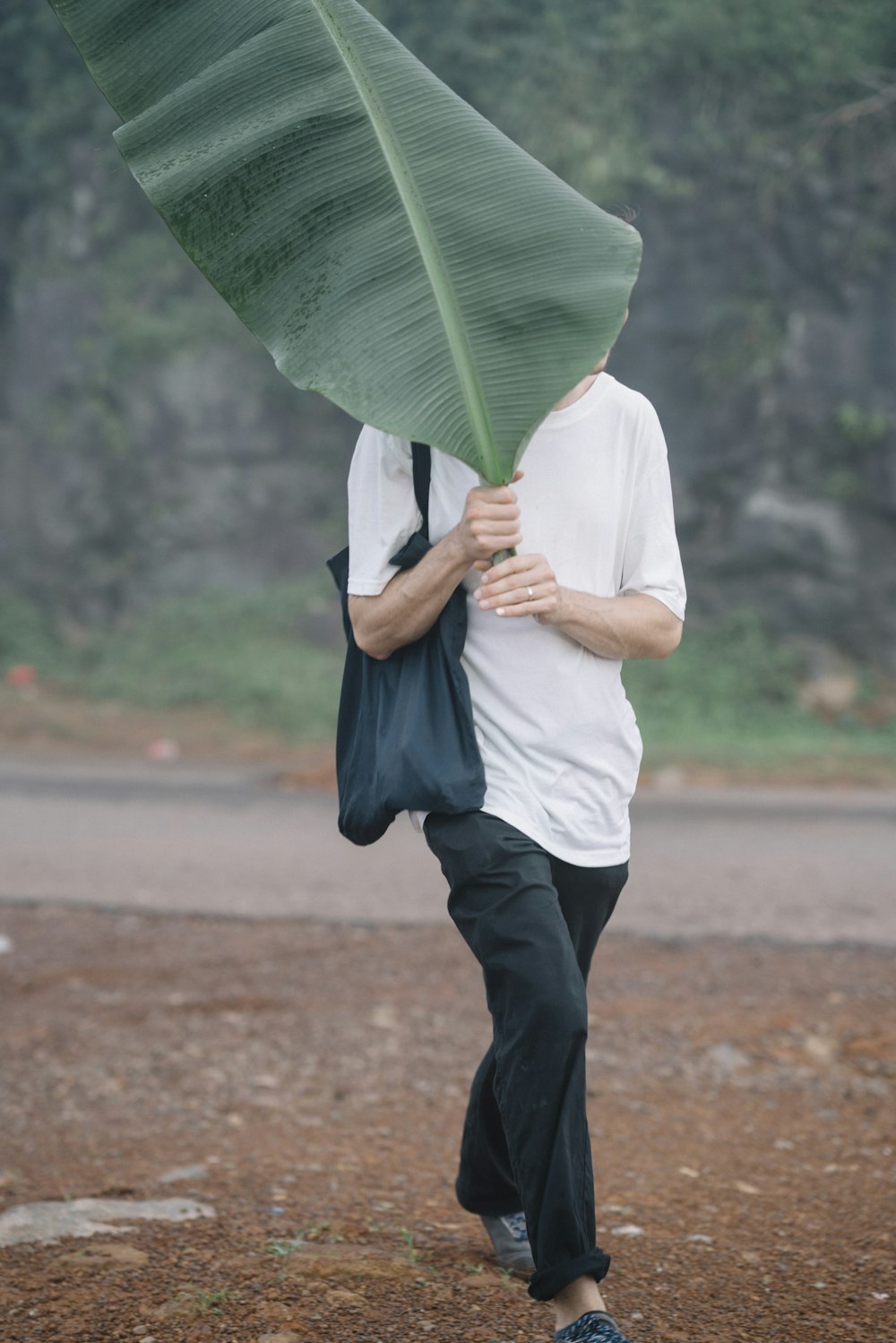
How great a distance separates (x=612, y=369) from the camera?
47.8 feet

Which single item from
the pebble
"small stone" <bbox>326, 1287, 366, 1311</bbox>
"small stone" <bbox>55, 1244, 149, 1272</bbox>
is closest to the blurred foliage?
the pebble

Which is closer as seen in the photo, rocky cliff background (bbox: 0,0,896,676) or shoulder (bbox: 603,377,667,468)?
shoulder (bbox: 603,377,667,468)

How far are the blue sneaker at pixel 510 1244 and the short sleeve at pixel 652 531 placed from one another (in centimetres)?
132

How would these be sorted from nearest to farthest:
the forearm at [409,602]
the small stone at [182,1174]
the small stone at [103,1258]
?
the forearm at [409,602] → the small stone at [103,1258] → the small stone at [182,1174]

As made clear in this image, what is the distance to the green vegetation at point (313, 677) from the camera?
11641 millimetres

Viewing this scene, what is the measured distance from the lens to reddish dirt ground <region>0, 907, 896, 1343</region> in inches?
101

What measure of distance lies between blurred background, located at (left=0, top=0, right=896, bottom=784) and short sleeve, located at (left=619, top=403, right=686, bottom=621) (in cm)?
877

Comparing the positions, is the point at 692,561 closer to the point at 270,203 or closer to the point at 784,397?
the point at 784,397

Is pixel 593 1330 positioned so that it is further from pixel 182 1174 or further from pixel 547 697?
pixel 182 1174

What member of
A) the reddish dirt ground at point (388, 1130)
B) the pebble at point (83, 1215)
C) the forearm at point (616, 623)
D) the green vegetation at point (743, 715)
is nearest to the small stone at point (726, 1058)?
the reddish dirt ground at point (388, 1130)

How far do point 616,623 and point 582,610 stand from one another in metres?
0.08

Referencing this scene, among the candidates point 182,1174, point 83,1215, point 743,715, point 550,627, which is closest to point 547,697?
point 550,627

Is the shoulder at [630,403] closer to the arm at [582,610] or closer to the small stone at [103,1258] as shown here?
the arm at [582,610]

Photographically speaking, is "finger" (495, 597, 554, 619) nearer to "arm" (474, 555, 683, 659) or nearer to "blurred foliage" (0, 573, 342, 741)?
"arm" (474, 555, 683, 659)
